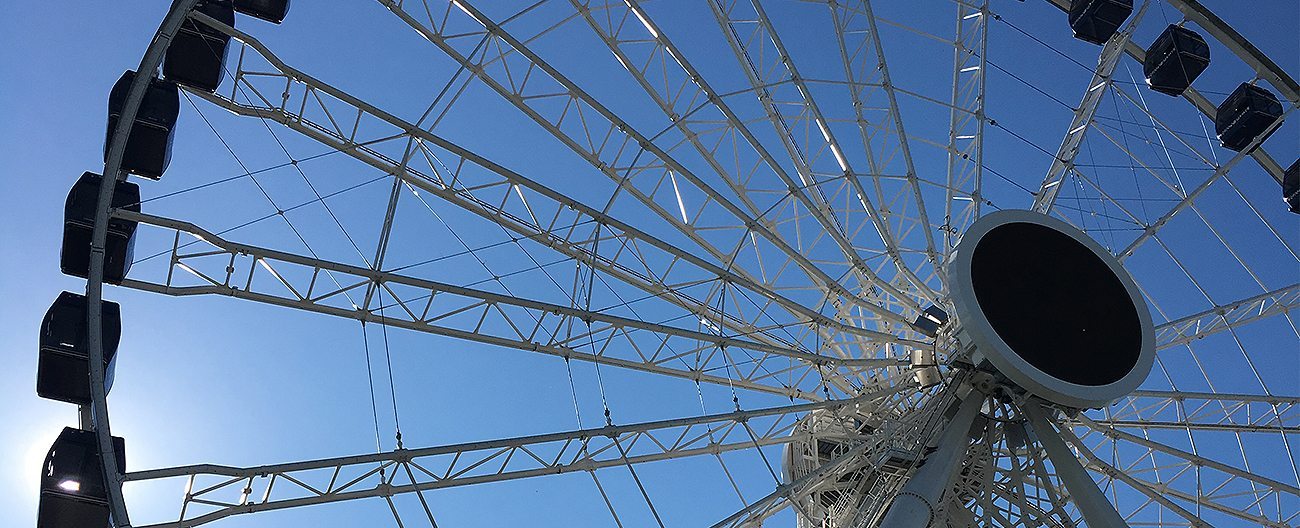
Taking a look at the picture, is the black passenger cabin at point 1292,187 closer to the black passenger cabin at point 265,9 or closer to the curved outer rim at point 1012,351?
the curved outer rim at point 1012,351

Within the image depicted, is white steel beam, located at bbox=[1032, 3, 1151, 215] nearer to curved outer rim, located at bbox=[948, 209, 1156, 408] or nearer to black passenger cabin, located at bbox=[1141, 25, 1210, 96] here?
black passenger cabin, located at bbox=[1141, 25, 1210, 96]

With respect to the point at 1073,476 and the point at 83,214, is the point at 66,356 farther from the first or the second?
the point at 1073,476

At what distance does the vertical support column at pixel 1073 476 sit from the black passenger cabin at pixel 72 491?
1529 cm

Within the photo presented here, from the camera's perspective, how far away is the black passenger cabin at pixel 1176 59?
2811cm

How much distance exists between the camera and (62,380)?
781 inches

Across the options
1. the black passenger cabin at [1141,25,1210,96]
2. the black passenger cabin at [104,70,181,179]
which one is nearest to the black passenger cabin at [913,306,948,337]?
the black passenger cabin at [1141,25,1210,96]

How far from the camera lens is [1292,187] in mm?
29078

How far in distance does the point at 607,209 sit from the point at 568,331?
255 centimetres

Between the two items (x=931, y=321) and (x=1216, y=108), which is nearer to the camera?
(x=931, y=321)

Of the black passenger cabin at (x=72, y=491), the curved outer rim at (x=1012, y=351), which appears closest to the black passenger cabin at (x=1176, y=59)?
the curved outer rim at (x=1012, y=351)

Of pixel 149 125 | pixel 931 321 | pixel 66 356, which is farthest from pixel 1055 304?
pixel 66 356

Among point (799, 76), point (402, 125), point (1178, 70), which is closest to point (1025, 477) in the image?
point (799, 76)

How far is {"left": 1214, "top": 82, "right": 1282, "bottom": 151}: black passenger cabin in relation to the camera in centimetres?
2809

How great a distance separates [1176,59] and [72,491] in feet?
78.9
